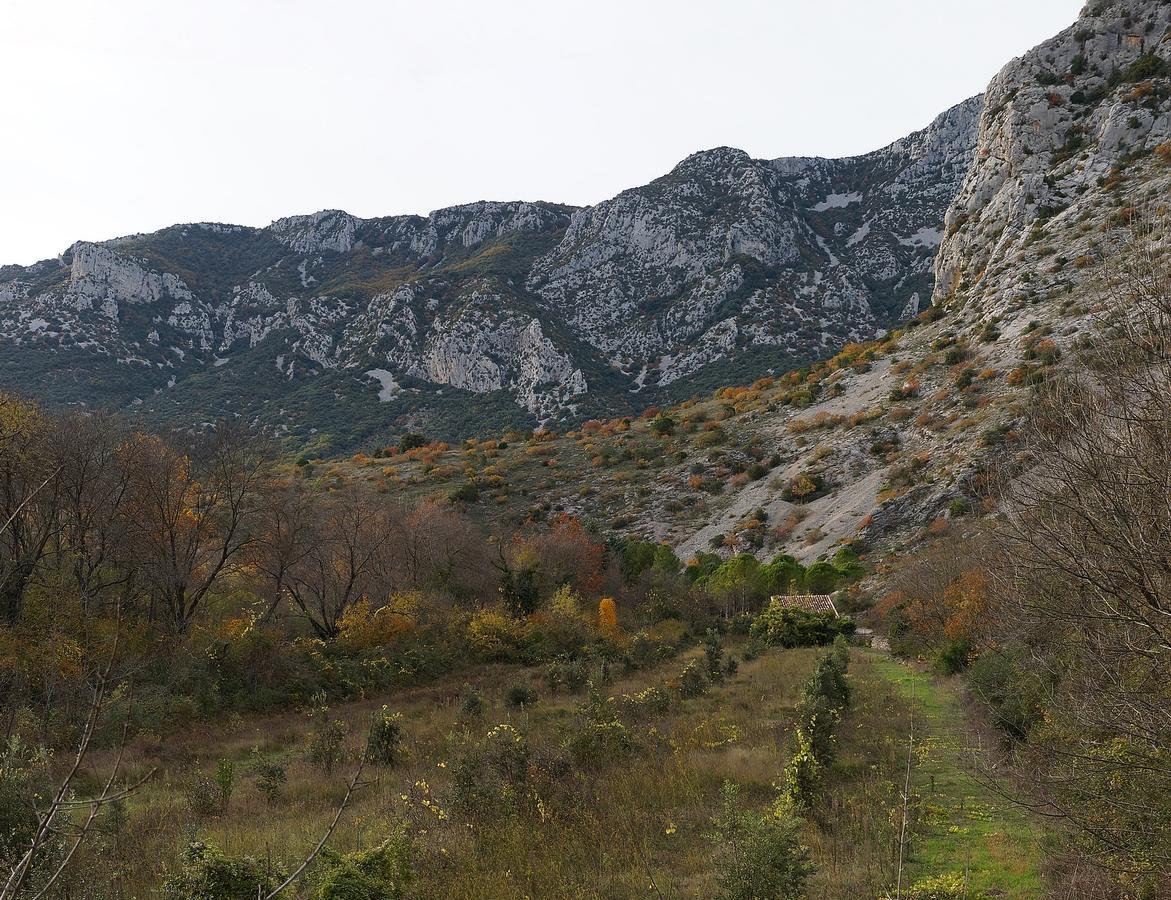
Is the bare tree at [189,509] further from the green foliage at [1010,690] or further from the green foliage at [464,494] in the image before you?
the green foliage at [464,494]

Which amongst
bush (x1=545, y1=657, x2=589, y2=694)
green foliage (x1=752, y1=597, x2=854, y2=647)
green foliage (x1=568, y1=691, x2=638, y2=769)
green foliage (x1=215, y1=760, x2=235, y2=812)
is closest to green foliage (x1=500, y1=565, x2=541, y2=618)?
bush (x1=545, y1=657, x2=589, y2=694)

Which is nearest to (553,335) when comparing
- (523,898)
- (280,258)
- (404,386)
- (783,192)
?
(404,386)

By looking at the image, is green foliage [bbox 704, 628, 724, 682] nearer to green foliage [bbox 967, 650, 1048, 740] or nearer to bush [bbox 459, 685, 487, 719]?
bush [bbox 459, 685, 487, 719]

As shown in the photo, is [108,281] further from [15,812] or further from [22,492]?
[15,812]

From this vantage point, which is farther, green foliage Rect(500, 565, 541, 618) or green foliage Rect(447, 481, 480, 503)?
green foliage Rect(447, 481, 480, 503)

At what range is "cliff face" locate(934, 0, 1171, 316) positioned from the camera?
45.1 meters

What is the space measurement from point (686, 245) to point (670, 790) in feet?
435

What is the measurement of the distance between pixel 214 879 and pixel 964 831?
921cm

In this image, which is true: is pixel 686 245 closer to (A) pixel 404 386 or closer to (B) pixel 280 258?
(A) pixel 404 386

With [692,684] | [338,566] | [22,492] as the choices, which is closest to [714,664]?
[692,684]

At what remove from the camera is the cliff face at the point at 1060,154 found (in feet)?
148

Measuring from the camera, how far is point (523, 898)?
6.70 metres

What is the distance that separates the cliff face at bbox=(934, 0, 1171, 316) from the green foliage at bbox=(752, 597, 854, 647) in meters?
30.7

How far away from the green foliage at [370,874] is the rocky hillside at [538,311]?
102213 mm
